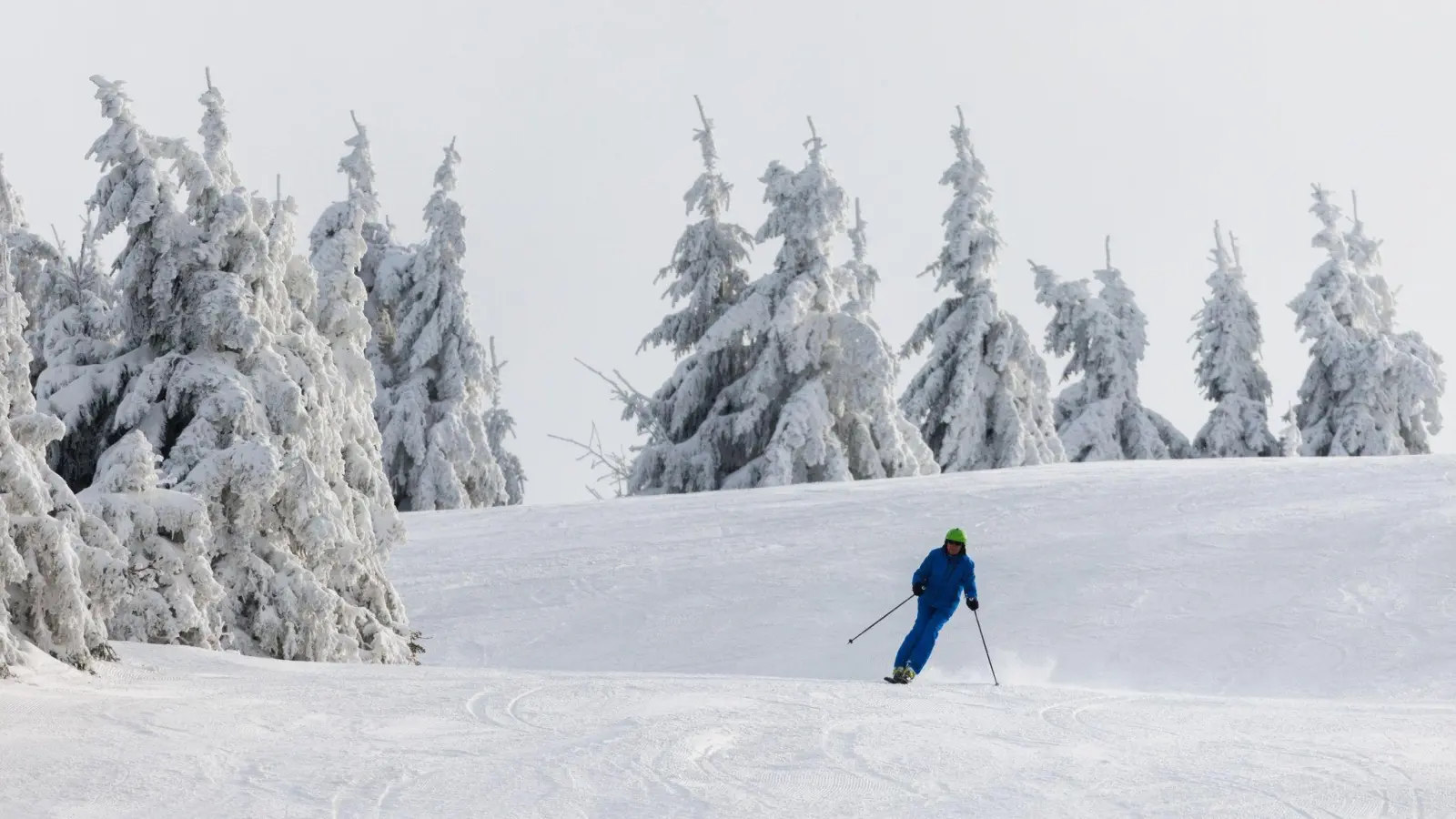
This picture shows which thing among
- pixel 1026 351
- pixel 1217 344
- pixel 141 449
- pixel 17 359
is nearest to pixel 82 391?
pixel 141 449

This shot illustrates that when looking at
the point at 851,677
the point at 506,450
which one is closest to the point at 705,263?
the point at 506,450

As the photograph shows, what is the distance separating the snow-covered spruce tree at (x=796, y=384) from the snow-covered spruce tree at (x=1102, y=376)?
11193 mm

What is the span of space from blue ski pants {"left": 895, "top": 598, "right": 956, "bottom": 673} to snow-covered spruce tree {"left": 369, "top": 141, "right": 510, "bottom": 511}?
24663 mm

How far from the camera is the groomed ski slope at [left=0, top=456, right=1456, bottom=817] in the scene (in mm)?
6473

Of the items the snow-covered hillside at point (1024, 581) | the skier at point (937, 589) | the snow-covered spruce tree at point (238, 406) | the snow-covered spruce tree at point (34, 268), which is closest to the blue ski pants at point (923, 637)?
the skier at point (937, 589)

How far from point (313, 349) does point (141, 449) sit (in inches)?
122

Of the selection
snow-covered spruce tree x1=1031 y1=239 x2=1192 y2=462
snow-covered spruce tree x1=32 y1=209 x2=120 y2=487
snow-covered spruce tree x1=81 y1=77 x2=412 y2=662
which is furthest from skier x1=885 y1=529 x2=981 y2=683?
snow-covered spruce tree x1=1031 y1=239 x2=1192 y2=462

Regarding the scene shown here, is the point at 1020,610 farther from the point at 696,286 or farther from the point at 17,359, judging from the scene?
the point at 696,286

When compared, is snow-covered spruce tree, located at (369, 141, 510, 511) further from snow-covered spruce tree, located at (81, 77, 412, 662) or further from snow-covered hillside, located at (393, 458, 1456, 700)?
snow-covered spruce tree, located at (81, 77, 412, 662)

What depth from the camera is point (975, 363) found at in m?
36.7

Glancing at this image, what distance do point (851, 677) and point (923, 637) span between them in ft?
12.0

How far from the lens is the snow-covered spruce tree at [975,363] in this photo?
36500 mm

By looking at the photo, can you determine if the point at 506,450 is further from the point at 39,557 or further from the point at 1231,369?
the point at 39,557

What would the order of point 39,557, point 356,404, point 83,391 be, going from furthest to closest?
point 356,404 < point 83,391 < point 39,557
